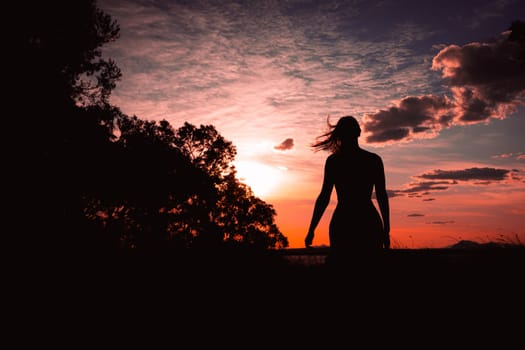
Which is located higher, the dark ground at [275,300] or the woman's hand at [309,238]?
the woman's hand at [309,238]

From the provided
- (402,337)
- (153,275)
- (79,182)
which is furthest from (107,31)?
(402,337)

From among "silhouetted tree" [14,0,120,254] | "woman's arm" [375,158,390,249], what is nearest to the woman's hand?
"woman's arm" [375,158,390,249]

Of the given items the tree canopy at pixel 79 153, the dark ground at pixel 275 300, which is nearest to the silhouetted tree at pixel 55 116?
the tree canopy at pixel 79 153

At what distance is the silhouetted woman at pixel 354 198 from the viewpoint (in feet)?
13.4

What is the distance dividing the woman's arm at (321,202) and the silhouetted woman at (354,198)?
0.03 m

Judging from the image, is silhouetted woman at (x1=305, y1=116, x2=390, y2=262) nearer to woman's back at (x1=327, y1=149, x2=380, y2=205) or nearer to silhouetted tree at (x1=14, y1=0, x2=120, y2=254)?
woman's back at (x1=327, y1=149, x2=380, y2=205)

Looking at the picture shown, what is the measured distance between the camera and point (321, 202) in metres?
4.62

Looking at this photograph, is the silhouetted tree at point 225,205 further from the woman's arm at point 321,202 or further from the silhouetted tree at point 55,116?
the woman's arm at point 321,202

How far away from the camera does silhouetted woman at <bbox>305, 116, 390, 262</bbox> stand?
13.4 feet

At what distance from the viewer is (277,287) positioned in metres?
5.92

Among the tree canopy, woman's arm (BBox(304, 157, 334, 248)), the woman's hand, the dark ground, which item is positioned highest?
the tree canopy

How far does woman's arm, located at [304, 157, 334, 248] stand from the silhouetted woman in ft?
0.10

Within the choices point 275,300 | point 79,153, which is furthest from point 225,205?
point 275,300

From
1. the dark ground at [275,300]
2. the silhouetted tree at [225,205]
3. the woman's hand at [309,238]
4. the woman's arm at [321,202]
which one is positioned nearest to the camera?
the dark ground at [275,300]
